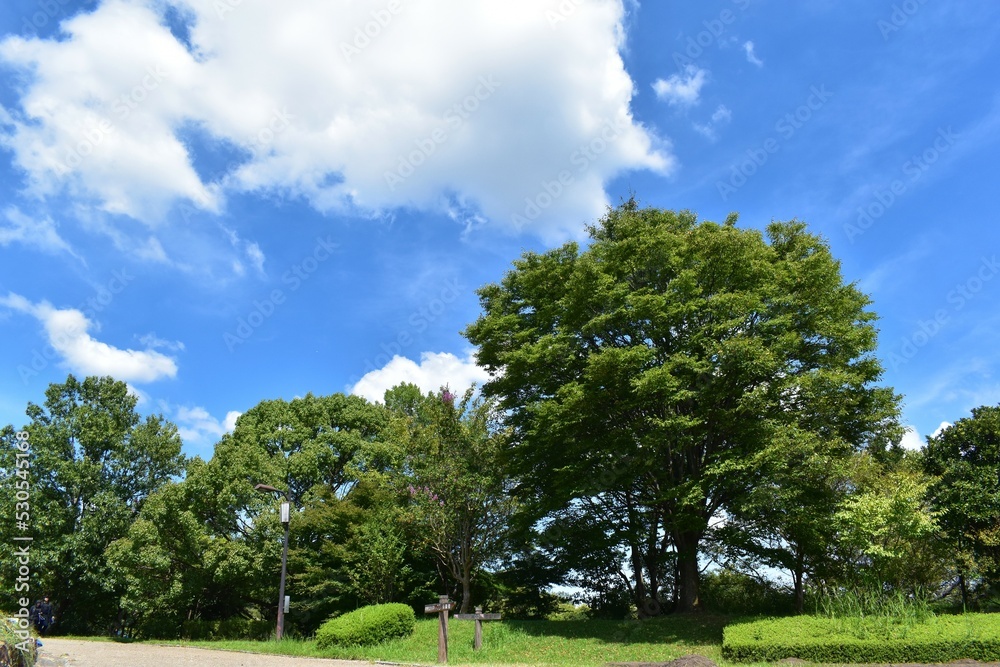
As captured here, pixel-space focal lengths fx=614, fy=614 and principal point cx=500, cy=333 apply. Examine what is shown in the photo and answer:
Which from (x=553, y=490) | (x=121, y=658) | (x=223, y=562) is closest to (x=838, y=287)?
(x=553, y=490)

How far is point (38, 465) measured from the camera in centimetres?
2541

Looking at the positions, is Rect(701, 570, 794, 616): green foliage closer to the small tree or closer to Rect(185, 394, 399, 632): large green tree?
the small tree

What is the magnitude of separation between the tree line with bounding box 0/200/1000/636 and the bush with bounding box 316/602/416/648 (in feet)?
13.9

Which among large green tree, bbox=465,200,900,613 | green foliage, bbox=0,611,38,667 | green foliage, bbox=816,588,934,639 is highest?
large green tree, bbox=465,200,900,613

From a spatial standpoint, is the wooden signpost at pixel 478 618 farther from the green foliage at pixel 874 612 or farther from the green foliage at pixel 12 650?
the green foliage at pixel 12 650

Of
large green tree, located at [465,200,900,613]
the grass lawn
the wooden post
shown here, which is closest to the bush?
the grass lawn

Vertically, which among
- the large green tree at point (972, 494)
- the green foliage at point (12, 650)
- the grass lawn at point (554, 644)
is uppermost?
the large green tree at point (972, 494)

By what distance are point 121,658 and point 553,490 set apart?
12.2 m

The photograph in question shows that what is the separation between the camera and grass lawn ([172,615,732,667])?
13.5 meters

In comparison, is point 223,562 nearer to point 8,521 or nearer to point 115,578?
point 115,578

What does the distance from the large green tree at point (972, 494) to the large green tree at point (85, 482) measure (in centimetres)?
2913

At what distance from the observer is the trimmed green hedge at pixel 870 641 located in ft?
32.9

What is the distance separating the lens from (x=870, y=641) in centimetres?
1073

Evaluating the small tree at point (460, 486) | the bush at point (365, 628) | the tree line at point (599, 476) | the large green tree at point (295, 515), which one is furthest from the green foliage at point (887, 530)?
the large green tree at point (295, 515)
